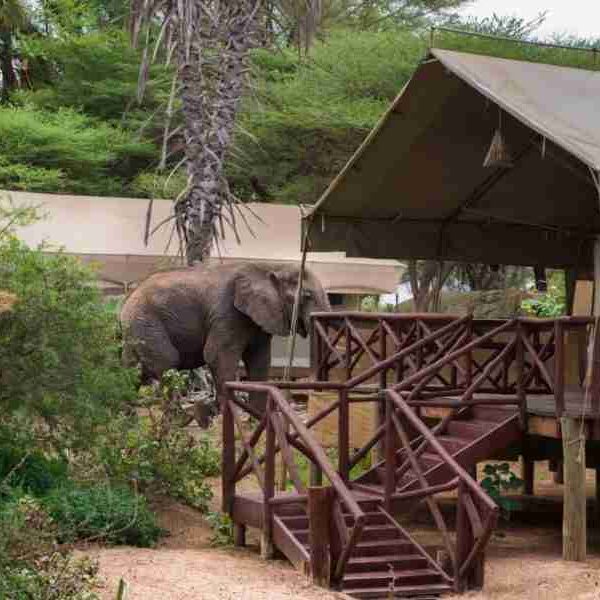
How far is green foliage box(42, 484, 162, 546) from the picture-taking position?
9344 millimetres

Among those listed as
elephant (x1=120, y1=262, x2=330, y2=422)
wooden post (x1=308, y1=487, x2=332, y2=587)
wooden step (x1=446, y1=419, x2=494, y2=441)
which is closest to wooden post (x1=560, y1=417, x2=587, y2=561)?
wooden step (x1=446, y1=419, x2=494, y2=441)

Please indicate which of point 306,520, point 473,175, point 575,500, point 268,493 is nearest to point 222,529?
point 268,493

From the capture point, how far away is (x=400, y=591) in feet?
28.1

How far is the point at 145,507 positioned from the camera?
33.3 feet

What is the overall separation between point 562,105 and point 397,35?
17.7 metres

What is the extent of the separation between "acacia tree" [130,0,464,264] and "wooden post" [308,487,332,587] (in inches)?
331

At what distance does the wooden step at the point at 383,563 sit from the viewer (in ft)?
28.9

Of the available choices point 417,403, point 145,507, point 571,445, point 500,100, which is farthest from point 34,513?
point 500,100

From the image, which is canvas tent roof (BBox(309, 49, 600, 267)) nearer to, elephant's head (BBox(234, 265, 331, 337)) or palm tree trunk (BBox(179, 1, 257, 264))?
elephant's head (BBox(234, 265, 331, 337))

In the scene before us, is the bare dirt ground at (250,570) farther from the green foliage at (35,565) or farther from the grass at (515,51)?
the grass at (515,51)

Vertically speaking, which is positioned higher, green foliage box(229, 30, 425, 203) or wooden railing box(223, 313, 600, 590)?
green foliage box(229, 30, 425, 203)

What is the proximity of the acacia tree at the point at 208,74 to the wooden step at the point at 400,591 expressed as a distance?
341 inches

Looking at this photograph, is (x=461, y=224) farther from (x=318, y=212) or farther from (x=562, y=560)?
(x=562, y=560)

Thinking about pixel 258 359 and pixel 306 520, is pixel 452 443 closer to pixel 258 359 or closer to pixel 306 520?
pixel 306 520
